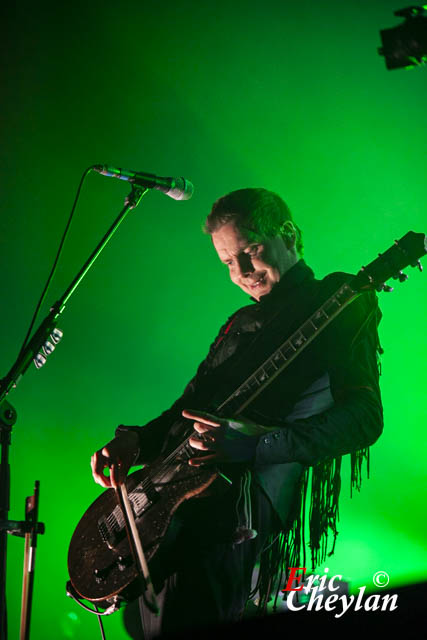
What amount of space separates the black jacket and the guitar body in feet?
0.61

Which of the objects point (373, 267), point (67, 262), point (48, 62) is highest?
point (48, 62)

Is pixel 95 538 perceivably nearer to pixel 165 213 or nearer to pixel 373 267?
pixel 373 267

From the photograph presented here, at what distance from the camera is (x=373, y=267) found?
1.63 meters

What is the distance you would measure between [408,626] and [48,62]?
10.5 ft

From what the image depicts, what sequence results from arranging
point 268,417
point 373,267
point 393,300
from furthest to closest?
point 393,300, point 268,417, point 373,267

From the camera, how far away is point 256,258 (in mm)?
2094

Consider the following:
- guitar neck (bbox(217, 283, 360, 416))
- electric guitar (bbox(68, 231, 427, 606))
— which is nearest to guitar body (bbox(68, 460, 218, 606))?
electric guitar (bbox(68, 231, 427, 606))

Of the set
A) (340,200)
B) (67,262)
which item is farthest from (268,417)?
(67,262)

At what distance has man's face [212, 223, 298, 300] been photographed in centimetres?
208

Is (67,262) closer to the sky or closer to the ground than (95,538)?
closer to the sky

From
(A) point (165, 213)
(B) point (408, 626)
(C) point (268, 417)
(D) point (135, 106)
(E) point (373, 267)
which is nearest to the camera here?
(B) point (408, 626)

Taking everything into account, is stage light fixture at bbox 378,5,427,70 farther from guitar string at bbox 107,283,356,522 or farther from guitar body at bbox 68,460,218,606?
guitar body at bbox 68,460,218,606

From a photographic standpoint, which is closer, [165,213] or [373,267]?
[373,267]

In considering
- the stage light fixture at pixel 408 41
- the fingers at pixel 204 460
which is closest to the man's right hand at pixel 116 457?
the fingers at pixel 204 460
